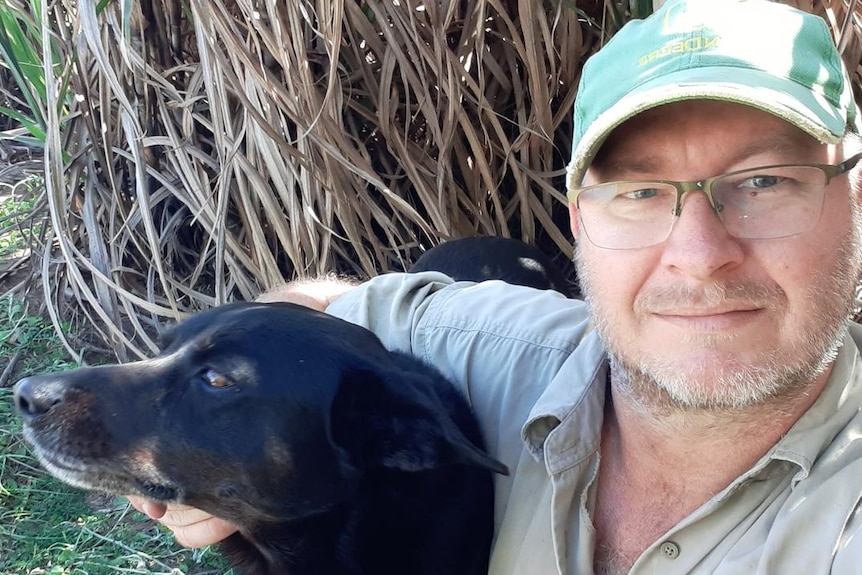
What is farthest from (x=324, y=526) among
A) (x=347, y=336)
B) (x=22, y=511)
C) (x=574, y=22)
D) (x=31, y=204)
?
(x=31, y=204)

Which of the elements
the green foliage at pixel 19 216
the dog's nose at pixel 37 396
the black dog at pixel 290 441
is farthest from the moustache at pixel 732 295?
the green foliage at pixel 19 216

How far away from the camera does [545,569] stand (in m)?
1.40

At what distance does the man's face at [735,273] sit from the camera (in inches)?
47.7

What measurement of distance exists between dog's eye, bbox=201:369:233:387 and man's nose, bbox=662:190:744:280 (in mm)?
870

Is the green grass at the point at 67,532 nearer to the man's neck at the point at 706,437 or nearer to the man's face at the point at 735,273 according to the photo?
the man's neck at the point at 706,437

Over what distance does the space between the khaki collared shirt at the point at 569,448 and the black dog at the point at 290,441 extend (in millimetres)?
121

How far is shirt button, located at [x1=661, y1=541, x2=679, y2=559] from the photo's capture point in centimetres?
128

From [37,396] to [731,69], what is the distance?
4.50ft

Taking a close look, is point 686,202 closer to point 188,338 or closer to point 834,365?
point 834,365

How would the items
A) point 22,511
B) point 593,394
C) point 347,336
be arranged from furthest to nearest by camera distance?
point 22,511
point 347,336
point 593,394

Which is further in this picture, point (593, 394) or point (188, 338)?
point (188, 338)

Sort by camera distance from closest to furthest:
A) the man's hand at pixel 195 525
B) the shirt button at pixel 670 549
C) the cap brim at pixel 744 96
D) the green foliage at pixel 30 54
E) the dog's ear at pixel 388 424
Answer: the cap brim at pixel 744 96 < the shirt button at pixel 670 549 < the dog's ear at pixel 388 424 < the man's hand at pixel 195 525 < the green foliage at pixel 30 54

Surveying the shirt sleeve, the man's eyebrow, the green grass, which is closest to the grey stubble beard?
the man's eyebrow

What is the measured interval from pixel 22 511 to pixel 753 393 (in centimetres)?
235
